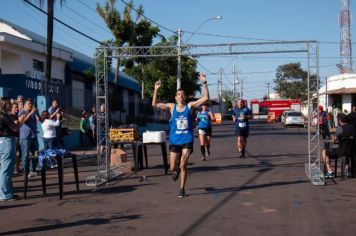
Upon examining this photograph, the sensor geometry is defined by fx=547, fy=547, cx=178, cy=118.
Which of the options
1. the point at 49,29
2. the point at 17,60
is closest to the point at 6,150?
the point at 49,29

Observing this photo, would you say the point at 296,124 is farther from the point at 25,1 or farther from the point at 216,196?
the point at 216,196

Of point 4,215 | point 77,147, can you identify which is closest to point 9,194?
point 4,215

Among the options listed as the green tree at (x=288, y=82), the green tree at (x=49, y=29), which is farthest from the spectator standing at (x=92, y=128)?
the green tree at (x=288, y=82)

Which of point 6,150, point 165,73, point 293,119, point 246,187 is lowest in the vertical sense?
point 246,187

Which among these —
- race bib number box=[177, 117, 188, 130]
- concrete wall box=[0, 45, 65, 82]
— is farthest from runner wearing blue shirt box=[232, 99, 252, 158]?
concrete wall box=[0, 45, 65, 82]

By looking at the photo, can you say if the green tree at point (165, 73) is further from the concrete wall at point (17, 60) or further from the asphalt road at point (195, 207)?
the asphalt road at point (195, 207)

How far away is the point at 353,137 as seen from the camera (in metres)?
12.7

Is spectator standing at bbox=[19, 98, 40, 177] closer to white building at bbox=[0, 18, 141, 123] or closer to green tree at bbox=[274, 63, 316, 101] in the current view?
white building at bbox=[0, 18, 141, 123]

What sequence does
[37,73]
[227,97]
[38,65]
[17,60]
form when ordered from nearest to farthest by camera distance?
[17,60] < [37,73] < [38,65] < [227,97]

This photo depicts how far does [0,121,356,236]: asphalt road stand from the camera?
755 centimetres

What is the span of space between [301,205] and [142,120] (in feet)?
114

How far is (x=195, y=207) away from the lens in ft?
29.8

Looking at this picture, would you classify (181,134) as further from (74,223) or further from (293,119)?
(293,119)

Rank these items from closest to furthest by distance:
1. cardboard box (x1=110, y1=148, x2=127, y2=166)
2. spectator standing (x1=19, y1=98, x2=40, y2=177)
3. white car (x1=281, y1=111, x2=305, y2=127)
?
1. spectator standing (x1=19, y1=98, x2=40, y2=177)
2. cardboard box (x1=110, y1=148, x2=127, y2=166)
3. white car (x1=281, y1=111, x2=305, y2=127)
